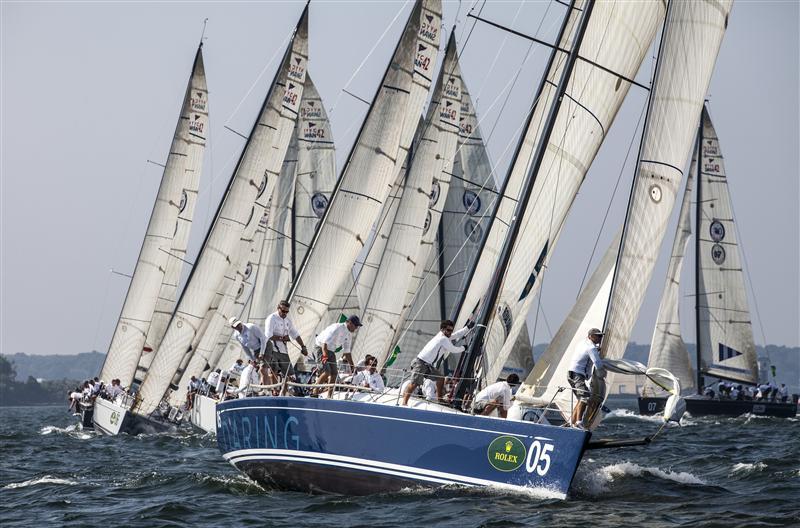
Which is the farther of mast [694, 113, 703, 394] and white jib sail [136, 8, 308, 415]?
mast [694, 113, 703, 394]

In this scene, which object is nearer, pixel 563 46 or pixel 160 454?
pixel 563 46

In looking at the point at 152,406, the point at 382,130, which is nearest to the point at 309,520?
the point at 382,130

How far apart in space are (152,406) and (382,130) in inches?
459

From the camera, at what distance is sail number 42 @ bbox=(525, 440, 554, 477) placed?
48.7 feet

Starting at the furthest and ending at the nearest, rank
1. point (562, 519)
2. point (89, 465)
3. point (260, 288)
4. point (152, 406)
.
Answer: point (260, 288) < point (152, 406) < point (89, 465) < point (562, 519)

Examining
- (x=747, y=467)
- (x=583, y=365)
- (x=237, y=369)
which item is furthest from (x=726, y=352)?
(x=583, y=365)

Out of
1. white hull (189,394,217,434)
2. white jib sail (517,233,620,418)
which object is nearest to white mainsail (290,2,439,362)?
white hull (189,394,217,434)

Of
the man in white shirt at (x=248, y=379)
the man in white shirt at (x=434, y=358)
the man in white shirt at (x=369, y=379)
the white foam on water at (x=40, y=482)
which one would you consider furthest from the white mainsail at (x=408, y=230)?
the man in white shirt at (x=434, y=358)

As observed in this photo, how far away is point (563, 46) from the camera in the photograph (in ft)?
66.1

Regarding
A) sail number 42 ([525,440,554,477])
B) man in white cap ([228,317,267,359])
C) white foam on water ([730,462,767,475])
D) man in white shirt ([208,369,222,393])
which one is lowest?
white foam on water ([730,462,767,475])

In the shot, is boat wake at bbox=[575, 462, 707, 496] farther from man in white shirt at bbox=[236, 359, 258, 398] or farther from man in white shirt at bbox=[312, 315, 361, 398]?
man in white shirt at bbox=[236, 359, 258, 398]

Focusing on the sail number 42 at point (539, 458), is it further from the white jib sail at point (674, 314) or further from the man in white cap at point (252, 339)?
the white jib sail at point (674, 314)

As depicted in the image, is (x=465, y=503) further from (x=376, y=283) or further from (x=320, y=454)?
(x=376, y=283)

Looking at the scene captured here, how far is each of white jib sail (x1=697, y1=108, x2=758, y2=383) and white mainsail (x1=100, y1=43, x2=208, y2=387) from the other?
66.3 ft
